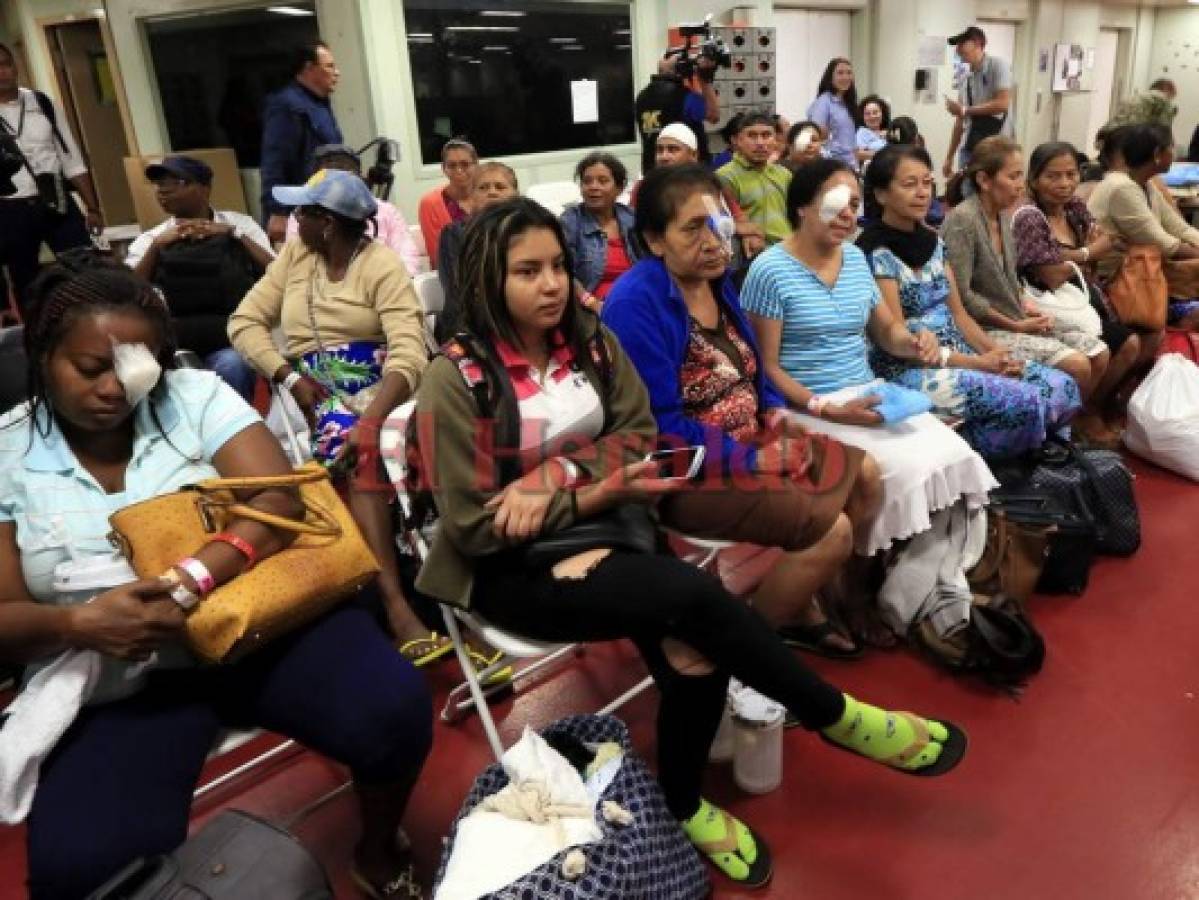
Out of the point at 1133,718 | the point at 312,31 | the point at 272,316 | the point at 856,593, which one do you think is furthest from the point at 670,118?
the point at 1133,718

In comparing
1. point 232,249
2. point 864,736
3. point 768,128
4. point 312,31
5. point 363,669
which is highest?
point 312,31

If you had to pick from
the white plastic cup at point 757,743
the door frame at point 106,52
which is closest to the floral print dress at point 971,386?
the white plastic cup at point 757,743

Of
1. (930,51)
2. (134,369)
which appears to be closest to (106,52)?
(134,369)

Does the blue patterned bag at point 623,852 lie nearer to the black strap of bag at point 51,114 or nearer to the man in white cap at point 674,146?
the man in white cap at point 674,146

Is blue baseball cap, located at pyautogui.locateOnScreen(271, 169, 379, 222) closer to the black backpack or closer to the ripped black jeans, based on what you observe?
the black backpack

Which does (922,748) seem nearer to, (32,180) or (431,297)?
(431,297)

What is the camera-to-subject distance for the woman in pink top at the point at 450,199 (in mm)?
4023

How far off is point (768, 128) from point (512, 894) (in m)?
3.69

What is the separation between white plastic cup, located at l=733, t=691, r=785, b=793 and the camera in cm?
180

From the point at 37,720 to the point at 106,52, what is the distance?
678cm

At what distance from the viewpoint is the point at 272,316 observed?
8.74 feet

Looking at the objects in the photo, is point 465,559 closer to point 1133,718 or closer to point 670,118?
point 1133,718

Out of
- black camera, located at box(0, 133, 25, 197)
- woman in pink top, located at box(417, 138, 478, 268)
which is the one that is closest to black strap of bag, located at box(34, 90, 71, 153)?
black camera, located at box(0, 133, 25, 197)

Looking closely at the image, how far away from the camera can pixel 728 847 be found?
1649 millimetres
